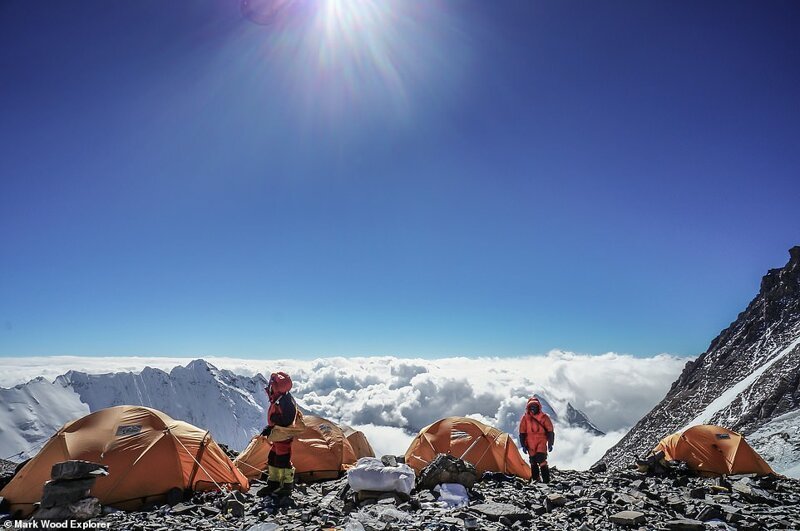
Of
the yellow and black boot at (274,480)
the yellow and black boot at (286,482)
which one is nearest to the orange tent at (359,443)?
the yellow and black boot at (286,482)

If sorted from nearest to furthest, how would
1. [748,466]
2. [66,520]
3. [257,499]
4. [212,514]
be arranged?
[66,520]
[212,514]
[257,499]
[748,466]

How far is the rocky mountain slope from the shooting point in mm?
43750

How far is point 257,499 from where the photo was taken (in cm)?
1125

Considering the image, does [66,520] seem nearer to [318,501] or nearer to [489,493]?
[318,501]

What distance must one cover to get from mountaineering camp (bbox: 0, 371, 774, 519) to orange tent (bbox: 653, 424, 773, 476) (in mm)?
41

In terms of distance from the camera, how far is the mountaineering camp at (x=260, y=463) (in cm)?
1005

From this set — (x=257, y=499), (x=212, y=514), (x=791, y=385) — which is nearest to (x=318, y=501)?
(x=257, y=499)

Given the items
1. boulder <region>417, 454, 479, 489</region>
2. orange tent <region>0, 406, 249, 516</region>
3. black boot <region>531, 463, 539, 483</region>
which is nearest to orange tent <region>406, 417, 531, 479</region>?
black boot <region>531, 463, 539, 483</region>

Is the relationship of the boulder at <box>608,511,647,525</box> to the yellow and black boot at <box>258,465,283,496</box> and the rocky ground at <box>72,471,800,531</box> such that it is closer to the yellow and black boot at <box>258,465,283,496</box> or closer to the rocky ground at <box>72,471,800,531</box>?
the rocky ground at <box>72,471,800,531</box>

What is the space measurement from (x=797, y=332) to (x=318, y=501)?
91148 mm

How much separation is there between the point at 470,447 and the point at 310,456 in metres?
6.08

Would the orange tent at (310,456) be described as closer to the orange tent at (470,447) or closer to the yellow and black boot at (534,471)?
the orange tent at (470,447)

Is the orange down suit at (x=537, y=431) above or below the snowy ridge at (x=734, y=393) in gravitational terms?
above

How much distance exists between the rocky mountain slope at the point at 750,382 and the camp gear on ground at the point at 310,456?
102 feet
